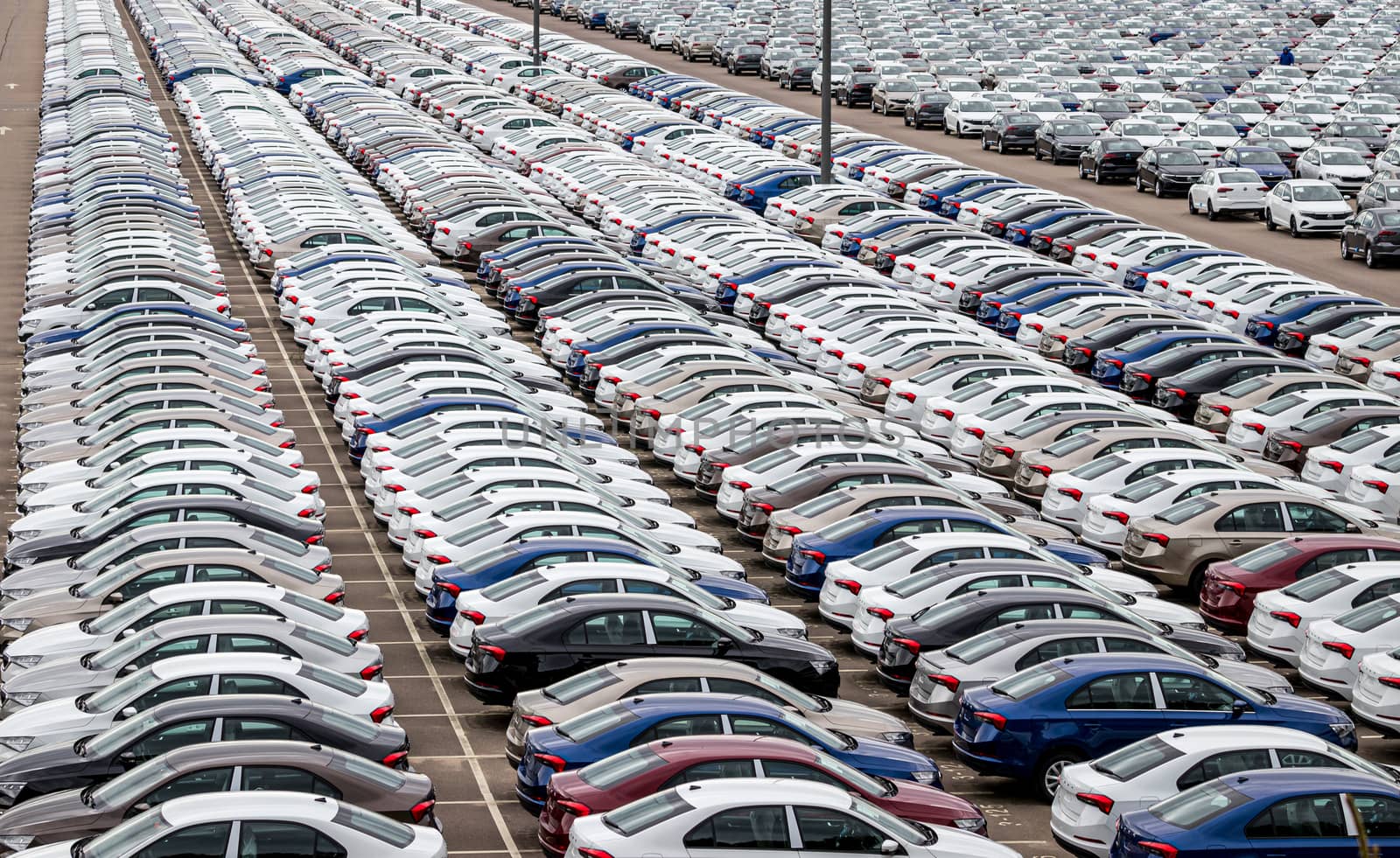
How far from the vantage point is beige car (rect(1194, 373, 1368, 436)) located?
28.9 meters

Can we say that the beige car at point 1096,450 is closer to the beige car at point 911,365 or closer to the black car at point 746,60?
the beige car at point 911,365

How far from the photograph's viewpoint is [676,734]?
619 inches

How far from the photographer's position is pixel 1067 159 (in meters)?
58.2

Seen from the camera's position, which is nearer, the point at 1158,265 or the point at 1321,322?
the point at 1321,322

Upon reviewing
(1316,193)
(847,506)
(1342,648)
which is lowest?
(1316,193)

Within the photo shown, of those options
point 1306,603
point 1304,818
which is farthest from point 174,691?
point 1306,603

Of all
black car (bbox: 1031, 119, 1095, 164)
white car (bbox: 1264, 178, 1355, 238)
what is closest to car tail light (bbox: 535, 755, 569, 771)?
white car (bbox: 1264, 178, 1355, 238)

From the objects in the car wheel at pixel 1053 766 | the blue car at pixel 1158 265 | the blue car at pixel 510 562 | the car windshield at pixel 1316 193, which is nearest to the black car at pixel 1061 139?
the car windshield at pixel 1316 193

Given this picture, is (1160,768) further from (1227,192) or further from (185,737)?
(1227,192)

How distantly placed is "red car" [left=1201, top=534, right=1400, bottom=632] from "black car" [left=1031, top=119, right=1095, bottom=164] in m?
36.4

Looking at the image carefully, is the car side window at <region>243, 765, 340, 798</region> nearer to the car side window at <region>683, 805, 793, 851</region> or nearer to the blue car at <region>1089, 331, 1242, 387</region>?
the car side window at <region>683, 805, 793, 851</region>

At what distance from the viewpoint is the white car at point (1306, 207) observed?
1874 inches

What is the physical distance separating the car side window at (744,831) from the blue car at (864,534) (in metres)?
8.18

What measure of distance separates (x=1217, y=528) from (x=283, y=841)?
43.6 ft
